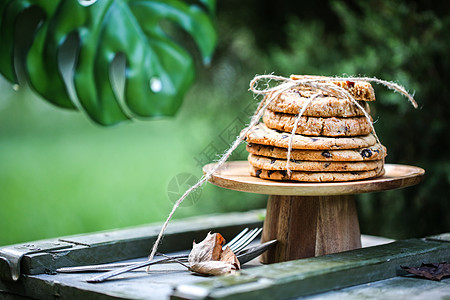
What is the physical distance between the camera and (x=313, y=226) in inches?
52.7

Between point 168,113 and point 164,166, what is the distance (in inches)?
91.2

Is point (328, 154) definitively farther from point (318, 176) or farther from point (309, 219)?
point (309, 219)

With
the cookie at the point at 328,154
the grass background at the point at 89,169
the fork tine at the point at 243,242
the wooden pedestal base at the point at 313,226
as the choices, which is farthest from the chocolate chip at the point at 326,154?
the grass background at the point at 89,169

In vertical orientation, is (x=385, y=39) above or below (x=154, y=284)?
above

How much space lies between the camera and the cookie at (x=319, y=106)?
4.17 ft

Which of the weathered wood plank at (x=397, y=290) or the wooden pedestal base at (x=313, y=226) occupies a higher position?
the wooden pedestal base at (x=313, y=226)

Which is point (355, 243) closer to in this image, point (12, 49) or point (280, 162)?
point (280, 162)

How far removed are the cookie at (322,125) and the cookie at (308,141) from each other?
0.01 m

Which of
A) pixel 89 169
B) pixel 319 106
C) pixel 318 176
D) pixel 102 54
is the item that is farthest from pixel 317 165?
pixel 89 169

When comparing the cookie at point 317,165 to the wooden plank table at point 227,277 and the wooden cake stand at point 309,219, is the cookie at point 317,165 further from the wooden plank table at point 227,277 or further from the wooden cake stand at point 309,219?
the wooden plank table at point 227,277

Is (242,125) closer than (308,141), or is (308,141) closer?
(308,141)

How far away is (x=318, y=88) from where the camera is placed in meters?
1.30

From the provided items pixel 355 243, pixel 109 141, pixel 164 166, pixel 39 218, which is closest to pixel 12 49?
pixel 355 243

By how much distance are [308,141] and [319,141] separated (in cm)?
2
